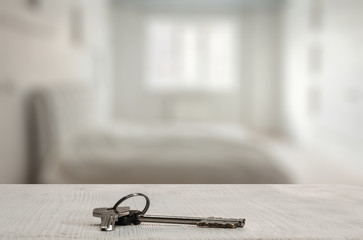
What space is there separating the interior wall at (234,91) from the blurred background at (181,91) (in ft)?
0.06

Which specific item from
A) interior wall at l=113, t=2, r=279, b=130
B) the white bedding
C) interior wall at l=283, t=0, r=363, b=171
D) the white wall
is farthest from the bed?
interior wall at l=113, t=2, r=279, b=130

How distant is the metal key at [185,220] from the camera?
825mm

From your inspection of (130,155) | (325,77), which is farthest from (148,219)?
(325,77)

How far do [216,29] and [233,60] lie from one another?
2.11 feet

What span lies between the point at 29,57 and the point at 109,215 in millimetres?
3086

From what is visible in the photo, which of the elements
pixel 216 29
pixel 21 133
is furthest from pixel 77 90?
pixel 216 29

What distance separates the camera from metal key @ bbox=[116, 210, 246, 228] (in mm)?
825

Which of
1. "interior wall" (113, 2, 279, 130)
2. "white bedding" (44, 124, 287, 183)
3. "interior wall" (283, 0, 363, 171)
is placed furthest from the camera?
"interior wall" (113, 2, 279, 130)

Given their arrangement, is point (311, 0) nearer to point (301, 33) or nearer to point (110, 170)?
point (301, 33)

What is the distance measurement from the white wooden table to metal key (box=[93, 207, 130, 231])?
0.01 meters

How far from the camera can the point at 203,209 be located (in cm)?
96

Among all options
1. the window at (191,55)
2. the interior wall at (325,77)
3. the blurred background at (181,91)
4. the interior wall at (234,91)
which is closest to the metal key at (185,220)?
the blurred background at (181,91)

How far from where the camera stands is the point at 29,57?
12.1 feet

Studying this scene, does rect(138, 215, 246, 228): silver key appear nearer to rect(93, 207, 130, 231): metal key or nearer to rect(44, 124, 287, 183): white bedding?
rect(93, 207, 130, 231): metal key
